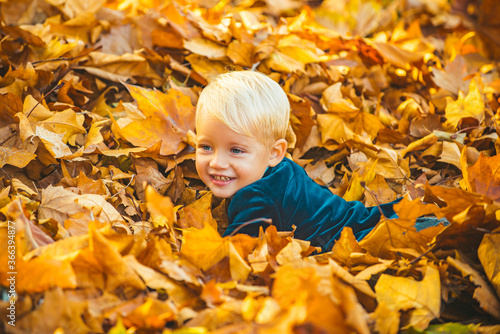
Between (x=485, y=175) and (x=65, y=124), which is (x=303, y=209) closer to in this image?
(x=485, y=175)

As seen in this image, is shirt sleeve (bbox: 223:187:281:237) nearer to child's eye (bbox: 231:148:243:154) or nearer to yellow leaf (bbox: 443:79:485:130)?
child's eye (bbox: 231:148:243:154)

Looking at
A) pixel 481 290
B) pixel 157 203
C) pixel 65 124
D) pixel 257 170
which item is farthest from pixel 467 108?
pixel 65 124

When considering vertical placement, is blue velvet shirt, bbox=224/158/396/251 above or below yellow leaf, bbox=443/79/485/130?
below

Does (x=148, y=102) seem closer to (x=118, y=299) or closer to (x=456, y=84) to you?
(x=118, y=299)

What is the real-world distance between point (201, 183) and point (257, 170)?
1.21ft

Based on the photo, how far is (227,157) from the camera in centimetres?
173

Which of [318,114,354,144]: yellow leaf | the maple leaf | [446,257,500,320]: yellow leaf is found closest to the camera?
[446,257,500,320]: yellow leaf

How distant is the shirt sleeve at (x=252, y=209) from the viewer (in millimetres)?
1667

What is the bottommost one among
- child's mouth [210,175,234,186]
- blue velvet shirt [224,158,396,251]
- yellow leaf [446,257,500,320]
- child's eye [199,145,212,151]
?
blue velvet shirt [224,158,396,251]

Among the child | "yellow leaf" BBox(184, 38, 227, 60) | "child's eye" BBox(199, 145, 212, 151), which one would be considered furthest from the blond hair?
"yellow leaf" BBox(184, 38, 227, 60)

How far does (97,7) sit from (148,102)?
801 mm

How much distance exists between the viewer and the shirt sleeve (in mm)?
1667

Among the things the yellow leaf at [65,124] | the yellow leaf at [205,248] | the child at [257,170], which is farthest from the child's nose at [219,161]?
the yellow leaf at [65,124]

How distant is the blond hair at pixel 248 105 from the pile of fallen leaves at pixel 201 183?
1.15 ft
